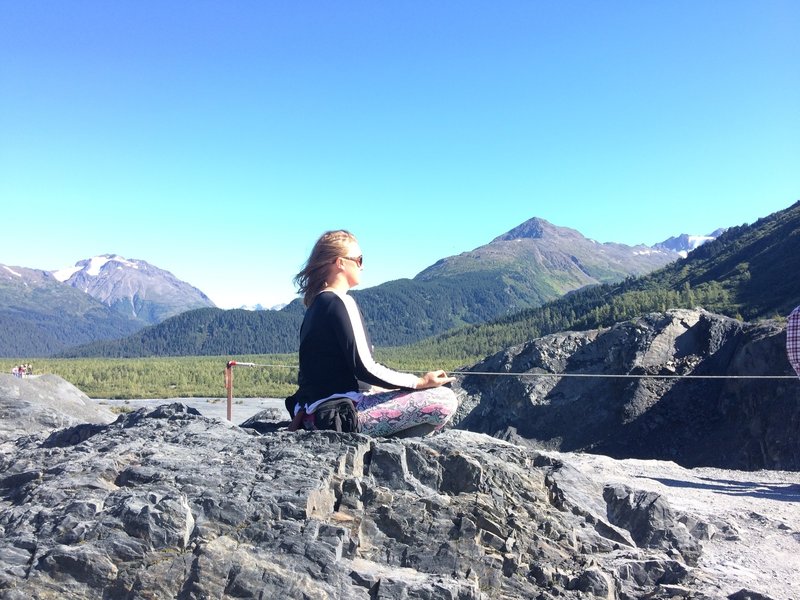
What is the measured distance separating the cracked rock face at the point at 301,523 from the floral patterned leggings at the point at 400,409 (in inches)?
Answer: 9.7

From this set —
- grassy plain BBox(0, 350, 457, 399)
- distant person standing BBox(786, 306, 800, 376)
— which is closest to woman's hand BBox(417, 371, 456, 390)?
distant person standing BBox(786, 306, 800, 376)

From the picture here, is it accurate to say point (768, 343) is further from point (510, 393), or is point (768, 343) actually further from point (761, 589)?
point (761, 589)

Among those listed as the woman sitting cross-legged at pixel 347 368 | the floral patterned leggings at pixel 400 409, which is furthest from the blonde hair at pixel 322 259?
the floral patterned leggings at pixel 400 409

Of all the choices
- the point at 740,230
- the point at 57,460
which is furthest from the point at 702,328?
the point at 740,230

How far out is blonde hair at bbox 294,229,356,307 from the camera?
5.47 meters

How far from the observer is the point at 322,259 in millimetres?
5477

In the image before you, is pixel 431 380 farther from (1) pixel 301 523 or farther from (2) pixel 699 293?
(2) pixel 699 293

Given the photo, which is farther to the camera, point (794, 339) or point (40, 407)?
point (40, 407)

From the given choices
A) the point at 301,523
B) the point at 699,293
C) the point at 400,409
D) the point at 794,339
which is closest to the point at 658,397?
the point at 794,339

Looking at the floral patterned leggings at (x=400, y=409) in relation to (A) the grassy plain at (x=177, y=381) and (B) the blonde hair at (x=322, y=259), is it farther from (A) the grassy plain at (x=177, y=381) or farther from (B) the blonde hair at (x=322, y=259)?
(A) the grassy plain at (x=177, y=381)

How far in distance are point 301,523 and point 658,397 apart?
14.8m

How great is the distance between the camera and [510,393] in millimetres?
19578

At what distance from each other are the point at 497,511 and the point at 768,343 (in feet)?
45.8

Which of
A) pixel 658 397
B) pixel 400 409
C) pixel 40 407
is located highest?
pixel 400 409
